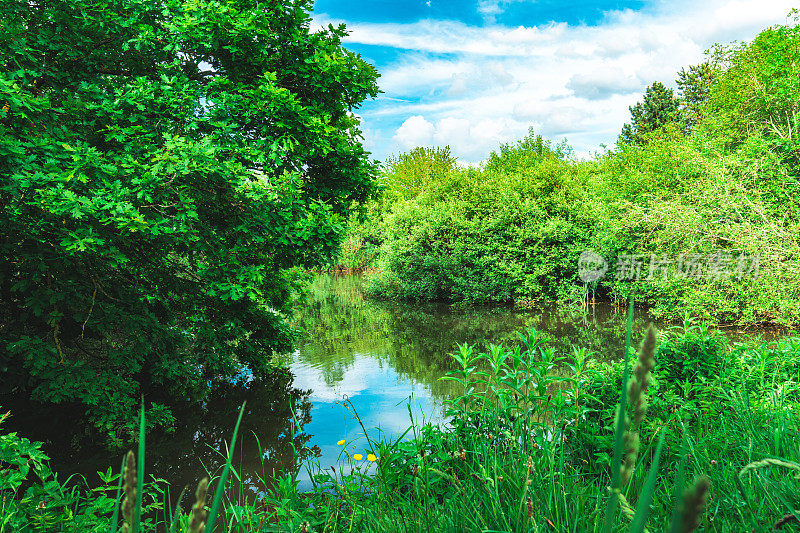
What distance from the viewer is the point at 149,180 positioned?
5.80m

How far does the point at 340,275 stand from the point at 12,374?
1061 inches

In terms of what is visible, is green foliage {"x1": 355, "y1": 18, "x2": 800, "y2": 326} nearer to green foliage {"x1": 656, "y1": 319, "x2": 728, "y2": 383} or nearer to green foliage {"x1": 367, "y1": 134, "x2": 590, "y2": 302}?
green foliage {"x1": 367, "y1": 134, "x2": 590, "y2": 302}

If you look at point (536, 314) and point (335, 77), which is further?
point (536, 314)

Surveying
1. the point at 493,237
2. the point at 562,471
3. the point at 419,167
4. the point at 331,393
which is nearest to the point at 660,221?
the point at 493,237

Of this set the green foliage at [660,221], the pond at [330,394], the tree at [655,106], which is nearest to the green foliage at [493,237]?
the green foliage at [660,221]

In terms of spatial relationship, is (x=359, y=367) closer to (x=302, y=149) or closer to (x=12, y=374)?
(x=302, y=149)

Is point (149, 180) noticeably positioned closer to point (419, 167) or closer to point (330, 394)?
point (330, 394)

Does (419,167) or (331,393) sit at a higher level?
(419,167)

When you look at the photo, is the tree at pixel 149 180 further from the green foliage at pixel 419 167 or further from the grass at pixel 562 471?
the green foliage at pixel 419 167

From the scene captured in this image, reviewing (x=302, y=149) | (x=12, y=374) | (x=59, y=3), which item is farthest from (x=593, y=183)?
(x=12, y=374)

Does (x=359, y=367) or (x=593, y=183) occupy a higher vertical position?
(x=593, y=183)

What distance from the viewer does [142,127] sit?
20.6 feet

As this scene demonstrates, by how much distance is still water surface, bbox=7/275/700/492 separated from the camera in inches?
256

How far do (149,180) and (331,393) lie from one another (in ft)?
17.8
